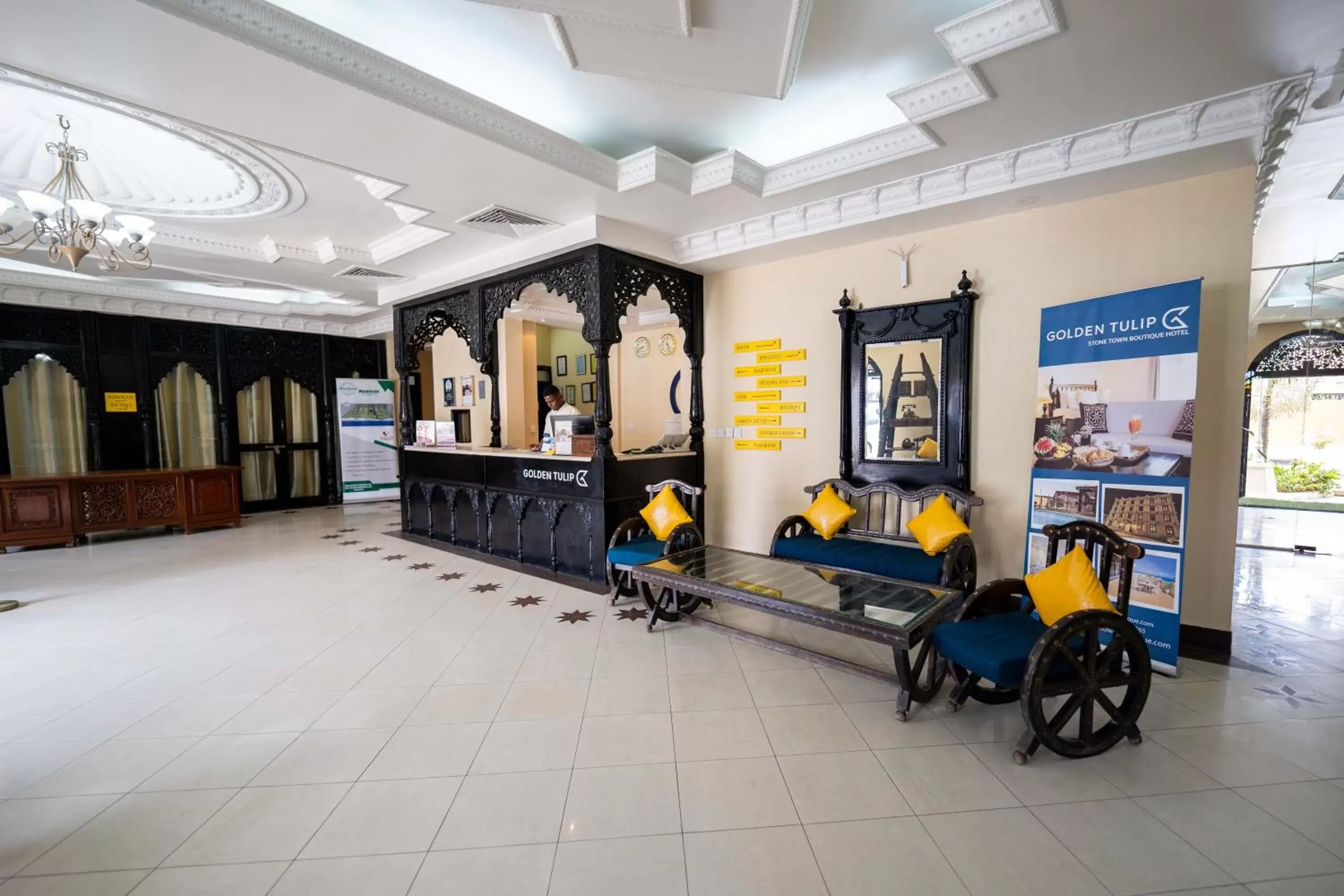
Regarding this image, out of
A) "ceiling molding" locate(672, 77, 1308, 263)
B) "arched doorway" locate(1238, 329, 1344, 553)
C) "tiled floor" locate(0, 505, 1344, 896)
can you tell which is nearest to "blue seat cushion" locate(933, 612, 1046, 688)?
"tiled floor" locate(0, 505, 1344, 896)

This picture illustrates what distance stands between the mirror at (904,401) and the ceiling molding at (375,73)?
8.74 feet

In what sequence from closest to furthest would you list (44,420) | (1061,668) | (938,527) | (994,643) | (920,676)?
(1061,668)
(994,643)
(920,676)
(938,527)
(44,420)

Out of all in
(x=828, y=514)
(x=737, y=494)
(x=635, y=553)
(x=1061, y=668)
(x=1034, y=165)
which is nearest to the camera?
(x=1061, y=668)

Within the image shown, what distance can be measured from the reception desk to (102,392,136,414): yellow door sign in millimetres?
4567

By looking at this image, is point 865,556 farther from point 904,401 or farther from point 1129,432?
point 1129,432

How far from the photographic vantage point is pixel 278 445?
8.80 m

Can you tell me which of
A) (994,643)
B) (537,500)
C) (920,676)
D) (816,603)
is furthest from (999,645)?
(537,500)

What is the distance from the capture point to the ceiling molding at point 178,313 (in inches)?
265

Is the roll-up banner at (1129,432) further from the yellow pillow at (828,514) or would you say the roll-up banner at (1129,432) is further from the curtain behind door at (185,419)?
the curtain behind door at (185,419)

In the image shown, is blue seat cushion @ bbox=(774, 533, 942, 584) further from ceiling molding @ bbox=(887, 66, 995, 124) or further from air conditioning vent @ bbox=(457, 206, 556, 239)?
air conditioning vent @ bbox=(457, 206, 556, 239)

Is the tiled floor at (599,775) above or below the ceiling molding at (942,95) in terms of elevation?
below

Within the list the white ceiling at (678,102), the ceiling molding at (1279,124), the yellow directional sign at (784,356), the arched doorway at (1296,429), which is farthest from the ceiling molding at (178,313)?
the arched doorway at (1296,429)

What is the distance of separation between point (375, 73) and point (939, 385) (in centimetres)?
403

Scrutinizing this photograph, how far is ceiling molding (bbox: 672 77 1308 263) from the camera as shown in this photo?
275 centimetres
